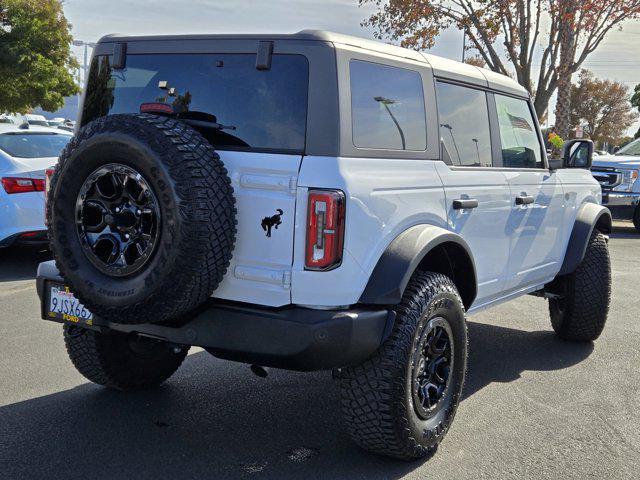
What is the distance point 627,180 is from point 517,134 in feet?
33.9

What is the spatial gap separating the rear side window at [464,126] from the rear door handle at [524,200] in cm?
33

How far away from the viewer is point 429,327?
3.55 meters

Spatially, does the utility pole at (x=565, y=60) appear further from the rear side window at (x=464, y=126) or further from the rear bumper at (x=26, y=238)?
the rear side window at (x=464, y=126)

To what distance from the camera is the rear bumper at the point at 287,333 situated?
122 inches

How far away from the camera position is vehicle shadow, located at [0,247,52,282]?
7.93 metres

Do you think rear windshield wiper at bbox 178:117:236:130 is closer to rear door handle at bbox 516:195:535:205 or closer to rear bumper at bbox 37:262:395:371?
rear bumper at bbox 37:262:395:371

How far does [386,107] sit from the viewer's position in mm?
3605

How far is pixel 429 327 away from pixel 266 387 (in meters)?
1.43

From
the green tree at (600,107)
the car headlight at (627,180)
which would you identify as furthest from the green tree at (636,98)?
the car headlight at (627,180)

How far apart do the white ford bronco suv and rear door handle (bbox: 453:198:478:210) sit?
0.02 meters

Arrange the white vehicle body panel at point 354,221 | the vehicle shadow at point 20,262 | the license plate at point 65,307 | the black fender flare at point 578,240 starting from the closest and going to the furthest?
the white vehicle body panel at point 354,221
the license plate at point 65,307
the black fender flare at point 578,240
the vehicle shadow at point 20,262

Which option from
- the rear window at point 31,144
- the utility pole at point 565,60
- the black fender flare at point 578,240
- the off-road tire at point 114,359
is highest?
the utility pole at point 565,60

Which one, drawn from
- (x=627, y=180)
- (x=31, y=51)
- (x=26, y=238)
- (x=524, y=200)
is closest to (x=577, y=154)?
(x=524, y=200)

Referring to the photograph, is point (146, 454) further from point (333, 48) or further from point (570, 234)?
point (570, 234)
